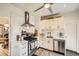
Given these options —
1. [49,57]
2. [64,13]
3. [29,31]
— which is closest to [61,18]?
[64,13]

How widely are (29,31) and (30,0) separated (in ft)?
1.77

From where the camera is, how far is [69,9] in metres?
1.76

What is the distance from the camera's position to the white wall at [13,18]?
1782mm

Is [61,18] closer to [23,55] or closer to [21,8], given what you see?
[21,8]

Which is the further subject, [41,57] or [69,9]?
[41,57]

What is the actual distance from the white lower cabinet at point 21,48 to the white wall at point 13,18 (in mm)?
69

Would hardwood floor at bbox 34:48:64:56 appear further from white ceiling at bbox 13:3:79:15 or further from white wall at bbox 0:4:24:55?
white ceiling at bbox 13:3:79:15

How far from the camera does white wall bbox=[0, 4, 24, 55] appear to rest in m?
1.78

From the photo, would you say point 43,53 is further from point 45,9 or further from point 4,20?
point 4,20

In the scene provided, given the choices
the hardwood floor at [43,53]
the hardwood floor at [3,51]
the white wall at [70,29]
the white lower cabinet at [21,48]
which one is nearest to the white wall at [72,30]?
the white wall at [70,29]

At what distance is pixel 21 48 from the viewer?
1.83m

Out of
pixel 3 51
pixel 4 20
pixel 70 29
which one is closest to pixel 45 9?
pixel 70 29

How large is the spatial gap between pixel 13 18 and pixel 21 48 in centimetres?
53

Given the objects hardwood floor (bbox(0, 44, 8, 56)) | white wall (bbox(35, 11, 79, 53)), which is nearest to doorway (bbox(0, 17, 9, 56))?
hardwood floor (bbox(0, 44, 8, 56))
